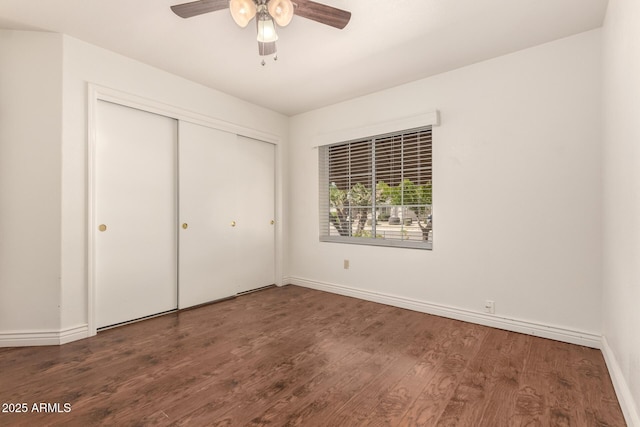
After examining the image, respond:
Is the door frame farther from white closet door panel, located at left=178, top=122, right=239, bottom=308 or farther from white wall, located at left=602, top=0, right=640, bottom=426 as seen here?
white wall, located at left=602, top=0, right=640, bottom=426

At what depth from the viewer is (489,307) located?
110 inches

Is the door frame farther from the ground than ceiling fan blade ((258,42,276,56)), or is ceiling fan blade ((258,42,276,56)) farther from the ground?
ceiling fan blade ((258,42,276,56))

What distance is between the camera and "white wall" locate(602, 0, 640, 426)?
1443mm

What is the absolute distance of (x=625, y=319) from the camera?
1.64 m

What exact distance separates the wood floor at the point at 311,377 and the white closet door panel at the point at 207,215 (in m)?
0.67

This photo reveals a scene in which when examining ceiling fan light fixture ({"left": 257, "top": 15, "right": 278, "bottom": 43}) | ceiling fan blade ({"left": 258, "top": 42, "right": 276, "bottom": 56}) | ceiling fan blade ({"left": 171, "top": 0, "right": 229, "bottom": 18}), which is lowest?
ceiling fan light fixture ({"left": 257, "top": 15, "right": 278, "bottom": 43})

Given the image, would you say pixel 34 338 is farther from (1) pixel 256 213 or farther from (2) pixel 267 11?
(2) pixel 267 11

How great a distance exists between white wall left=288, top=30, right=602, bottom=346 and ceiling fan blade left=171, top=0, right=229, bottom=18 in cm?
217

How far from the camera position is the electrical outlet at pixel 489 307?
9.12 ft

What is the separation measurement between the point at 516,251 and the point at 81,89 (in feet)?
12.9

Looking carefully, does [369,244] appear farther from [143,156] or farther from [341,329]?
[143,156]

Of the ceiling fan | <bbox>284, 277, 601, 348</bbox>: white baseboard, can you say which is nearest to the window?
<bbox>284, 277, 601, 348</bbox>: white baseboard

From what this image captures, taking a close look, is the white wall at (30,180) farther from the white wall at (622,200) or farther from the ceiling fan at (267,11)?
the white wall at (622,200)

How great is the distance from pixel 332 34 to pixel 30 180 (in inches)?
104
